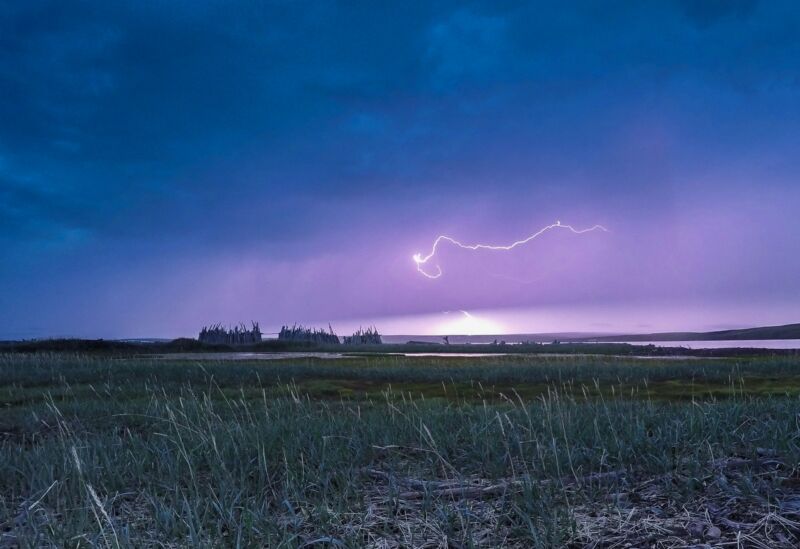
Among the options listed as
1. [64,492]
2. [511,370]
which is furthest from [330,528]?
[511,370]

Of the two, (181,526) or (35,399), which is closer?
(181,526)

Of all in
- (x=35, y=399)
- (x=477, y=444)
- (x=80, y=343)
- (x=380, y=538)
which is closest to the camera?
(x=380, y=538)

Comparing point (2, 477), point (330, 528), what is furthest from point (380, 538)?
point (2, 477)

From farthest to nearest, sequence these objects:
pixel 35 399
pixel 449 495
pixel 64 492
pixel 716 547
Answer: pixel 35 399 → pixel 64 492 → pixel 449 495 → pixel 716 547

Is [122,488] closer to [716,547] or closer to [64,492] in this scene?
[64,492]

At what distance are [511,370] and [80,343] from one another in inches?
1746

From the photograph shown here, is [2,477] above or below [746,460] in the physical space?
below

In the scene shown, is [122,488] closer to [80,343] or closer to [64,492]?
[64,492]

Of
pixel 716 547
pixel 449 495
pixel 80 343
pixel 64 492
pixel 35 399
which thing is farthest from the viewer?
pixel 80 343

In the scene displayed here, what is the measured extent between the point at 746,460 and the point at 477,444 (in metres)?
2.23

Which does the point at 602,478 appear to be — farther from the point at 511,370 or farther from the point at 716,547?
the point at 511,370

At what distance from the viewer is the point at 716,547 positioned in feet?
9.77

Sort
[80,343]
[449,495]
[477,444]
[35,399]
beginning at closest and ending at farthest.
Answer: [449,495] < [477,444] < [35,399] < [80,343]

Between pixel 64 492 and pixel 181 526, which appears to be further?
pixel 64 492
